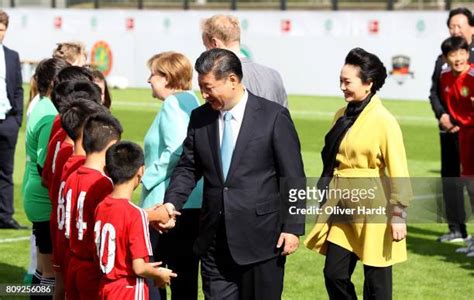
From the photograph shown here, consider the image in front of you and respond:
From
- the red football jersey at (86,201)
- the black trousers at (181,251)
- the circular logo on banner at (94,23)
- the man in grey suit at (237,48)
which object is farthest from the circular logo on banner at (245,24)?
the red football jersey at (86,201)

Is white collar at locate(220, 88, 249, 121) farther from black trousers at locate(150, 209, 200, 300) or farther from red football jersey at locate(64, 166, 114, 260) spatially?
black trousers at locate(150, 209, 200, 300)

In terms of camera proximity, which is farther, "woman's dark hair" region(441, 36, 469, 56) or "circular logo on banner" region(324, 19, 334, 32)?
"circular logo on banner" region(324, 19, 334, 32)

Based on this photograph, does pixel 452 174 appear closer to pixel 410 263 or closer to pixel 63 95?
pixel 410 263

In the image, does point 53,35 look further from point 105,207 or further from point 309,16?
point 105,207

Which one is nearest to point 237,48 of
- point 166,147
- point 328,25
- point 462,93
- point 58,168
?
point 166,147

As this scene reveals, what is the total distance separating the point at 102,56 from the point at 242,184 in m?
27.3

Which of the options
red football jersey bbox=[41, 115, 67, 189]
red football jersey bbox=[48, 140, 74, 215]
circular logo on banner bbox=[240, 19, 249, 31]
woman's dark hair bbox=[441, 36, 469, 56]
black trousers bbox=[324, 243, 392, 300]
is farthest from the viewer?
circular logo on banner bbox=[240, 19, 249, 31]

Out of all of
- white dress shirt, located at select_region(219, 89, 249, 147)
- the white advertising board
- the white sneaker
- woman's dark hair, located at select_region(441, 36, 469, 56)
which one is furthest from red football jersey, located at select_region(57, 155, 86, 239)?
the white advertising board

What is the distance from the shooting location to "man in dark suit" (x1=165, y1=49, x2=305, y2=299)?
6.53m

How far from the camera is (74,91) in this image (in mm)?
7551

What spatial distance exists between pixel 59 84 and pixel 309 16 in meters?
23.5

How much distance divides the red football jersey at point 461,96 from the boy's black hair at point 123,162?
18.8 ft

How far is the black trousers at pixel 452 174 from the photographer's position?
12.3 metres

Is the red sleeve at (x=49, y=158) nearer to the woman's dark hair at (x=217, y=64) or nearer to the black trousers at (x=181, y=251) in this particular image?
the black trousers at (x=181, y=251)
